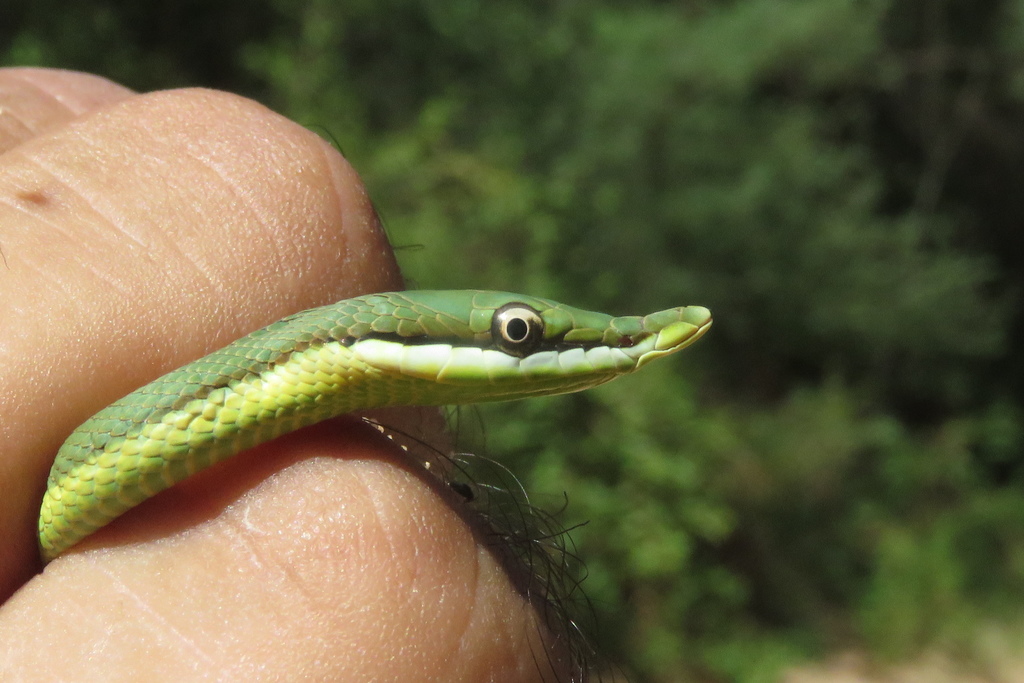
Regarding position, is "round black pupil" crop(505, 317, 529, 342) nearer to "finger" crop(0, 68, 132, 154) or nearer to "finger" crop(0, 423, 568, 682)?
"finger" crop(0, 423, 568, 682)

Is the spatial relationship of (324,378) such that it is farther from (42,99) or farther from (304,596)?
(42,99)

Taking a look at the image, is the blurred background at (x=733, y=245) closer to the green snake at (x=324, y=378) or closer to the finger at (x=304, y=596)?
the green snake at (x=324, y=378)

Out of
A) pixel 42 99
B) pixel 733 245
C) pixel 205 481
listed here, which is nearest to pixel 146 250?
pixel 205 481

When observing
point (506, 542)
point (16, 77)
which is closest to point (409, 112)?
point (16, 77)

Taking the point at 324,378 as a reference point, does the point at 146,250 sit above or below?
above

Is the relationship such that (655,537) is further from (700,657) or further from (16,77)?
(16,77)

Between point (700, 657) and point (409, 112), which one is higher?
point (409, 112)

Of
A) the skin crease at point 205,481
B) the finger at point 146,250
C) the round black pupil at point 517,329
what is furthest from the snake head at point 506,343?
the finger at point 146,250
